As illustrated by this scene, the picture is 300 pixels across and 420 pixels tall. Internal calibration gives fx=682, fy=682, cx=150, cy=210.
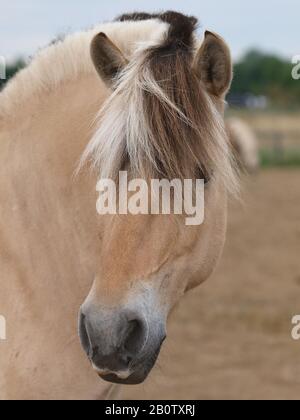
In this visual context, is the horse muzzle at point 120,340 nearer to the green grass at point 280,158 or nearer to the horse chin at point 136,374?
the horse chin at point 136,374

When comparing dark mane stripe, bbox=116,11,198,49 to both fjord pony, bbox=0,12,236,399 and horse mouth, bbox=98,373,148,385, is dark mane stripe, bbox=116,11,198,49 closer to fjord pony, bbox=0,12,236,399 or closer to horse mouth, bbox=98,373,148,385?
fjord pony, bbox=0,12,236,399

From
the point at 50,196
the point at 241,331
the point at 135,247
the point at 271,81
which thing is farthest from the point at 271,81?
the point at 135,247

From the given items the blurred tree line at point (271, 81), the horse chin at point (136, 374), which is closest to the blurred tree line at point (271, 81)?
the blurred tree line at point (271, 81)

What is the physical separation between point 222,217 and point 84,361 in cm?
88

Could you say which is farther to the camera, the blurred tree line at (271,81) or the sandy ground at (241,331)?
the blurred tree line at (271,81)

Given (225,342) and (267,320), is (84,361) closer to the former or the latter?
(225,342)

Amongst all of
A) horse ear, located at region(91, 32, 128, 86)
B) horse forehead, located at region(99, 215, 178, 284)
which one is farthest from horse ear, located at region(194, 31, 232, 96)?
horse forehead, located at region(99, 215, 178, 284)

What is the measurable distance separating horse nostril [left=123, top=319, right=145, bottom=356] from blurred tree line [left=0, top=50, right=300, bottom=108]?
116ft

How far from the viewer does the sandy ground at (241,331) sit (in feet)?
20.8

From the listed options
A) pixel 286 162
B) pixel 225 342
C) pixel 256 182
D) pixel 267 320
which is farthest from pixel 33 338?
pixel 286 162

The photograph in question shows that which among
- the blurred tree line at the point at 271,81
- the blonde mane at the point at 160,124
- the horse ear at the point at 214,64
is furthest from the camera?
the blurred tree line at the point at 271,81

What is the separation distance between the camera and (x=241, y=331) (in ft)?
26.1

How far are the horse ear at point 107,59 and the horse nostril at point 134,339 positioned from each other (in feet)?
3.33
